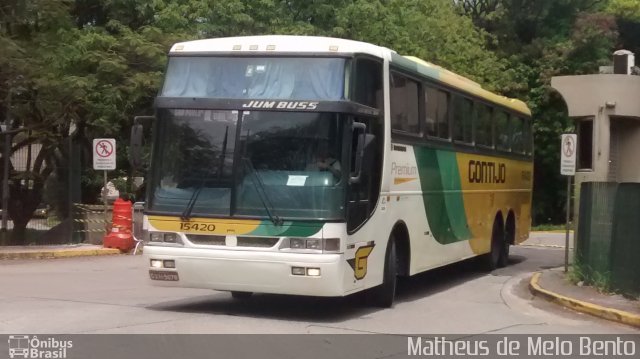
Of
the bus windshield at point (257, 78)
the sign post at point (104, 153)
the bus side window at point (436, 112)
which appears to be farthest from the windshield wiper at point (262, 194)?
the sign post at point (104, 153)

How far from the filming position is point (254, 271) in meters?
10.3

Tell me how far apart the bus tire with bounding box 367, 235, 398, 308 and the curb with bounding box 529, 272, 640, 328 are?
9.01ft

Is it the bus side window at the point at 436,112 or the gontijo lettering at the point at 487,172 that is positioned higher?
the bus side window at the point at 436,112

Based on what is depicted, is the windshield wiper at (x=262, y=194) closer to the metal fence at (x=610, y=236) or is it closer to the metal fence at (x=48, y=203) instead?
the metal fence at (x=610, y=236)

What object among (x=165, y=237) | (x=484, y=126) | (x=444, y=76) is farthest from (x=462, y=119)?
(x=165, y=237)

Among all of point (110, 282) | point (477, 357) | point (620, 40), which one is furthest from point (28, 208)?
point (620, 40)

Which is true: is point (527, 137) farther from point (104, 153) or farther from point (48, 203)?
point (48, 203)

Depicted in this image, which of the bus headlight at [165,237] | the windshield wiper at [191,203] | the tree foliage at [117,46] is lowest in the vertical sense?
the bus headlight at [165,237]

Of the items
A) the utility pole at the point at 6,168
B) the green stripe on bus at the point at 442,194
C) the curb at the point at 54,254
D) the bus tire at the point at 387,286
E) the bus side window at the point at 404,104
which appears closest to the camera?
the bus tire at the point at 387,286

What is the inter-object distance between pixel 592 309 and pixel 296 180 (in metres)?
4.81

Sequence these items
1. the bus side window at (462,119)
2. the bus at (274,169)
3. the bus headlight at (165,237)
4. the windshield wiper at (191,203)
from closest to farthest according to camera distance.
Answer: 1. the bus at (274,169)
2. the windshield wiper at (191,203)
3. the bus headlight at (165,237)
4. the bus side window at (462,119)

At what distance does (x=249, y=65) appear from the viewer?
10.9 metres

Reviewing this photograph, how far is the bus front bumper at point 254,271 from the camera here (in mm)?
10156

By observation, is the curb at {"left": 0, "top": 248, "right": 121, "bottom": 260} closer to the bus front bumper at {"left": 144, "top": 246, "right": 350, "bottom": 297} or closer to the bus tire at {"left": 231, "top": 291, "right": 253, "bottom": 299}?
the bus tire at {"left": 231, "top": 291, "right": 253, "bottom": 299}
